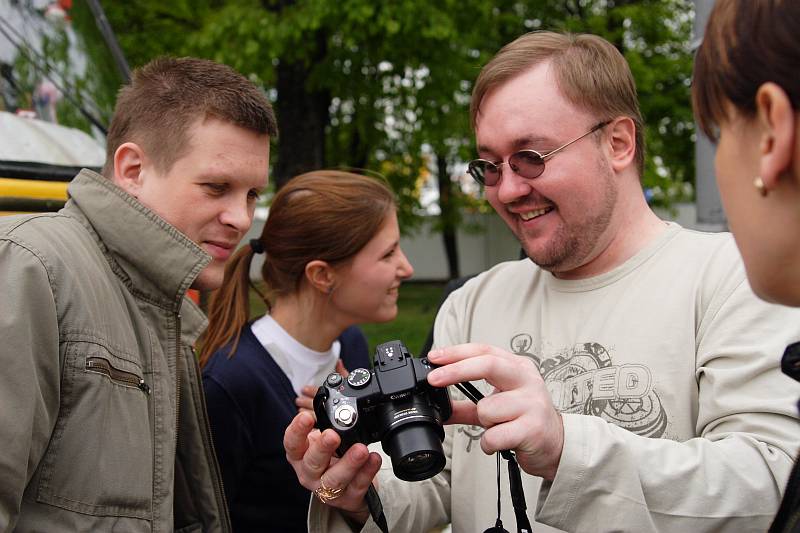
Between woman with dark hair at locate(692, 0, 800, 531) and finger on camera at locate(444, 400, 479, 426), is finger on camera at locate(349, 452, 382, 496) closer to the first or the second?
finger on camera at locate(444, 400, 479, 426)

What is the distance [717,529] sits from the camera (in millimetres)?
1654

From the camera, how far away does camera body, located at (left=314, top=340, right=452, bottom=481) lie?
1.74 m

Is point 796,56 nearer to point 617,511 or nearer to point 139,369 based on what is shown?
point 617,511

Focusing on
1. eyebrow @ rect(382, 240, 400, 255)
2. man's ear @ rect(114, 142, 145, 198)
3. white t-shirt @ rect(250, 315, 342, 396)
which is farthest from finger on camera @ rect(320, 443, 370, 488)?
eyebrow @ rect(382, 240, 400, 255)

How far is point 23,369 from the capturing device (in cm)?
158

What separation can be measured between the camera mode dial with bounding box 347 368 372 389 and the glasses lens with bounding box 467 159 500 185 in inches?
28.5

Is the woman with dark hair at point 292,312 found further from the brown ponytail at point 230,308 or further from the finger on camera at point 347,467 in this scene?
the finger on camera at point 347,467

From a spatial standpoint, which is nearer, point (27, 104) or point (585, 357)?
point (585, 357)

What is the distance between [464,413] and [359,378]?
0.30 m

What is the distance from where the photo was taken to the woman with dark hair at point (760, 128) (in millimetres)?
1161

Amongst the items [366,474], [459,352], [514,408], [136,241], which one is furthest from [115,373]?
[514,408]

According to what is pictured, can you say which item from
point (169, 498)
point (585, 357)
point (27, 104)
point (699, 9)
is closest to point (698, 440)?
point (585, 357)

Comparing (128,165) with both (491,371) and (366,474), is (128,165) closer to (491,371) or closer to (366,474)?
(366,474)

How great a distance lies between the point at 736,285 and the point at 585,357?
40 centimetres
